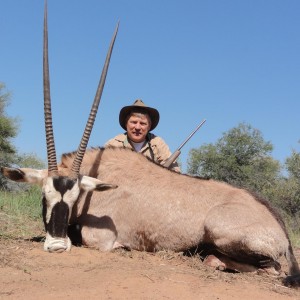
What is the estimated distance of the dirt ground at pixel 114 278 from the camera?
3.00 m

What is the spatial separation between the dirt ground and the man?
2.39m

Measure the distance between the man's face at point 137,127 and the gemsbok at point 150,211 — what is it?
56.3 inches

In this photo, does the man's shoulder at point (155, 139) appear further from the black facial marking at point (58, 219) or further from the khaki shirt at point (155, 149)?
the black facial marking at point (58, 219)

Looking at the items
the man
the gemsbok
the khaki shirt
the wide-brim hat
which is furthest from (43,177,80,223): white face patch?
the wide-brim hat

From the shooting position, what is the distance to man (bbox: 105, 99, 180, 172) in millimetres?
6541

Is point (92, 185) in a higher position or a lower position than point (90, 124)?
lower

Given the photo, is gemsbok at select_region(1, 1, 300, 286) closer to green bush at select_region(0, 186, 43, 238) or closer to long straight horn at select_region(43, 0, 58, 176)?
long straight horn at select_region(43, 0, 58, 176)

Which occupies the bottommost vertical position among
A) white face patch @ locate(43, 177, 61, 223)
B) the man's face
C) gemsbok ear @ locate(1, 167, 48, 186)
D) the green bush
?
the green bush

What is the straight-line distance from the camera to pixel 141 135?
258 inches

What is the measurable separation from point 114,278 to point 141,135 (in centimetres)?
346

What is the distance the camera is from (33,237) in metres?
5.00

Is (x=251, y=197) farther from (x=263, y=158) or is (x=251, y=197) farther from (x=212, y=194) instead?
(x=263, y=158)

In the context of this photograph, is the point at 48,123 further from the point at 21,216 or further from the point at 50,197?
the point at 21,216

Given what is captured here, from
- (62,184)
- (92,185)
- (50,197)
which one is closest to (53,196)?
(50,197)
